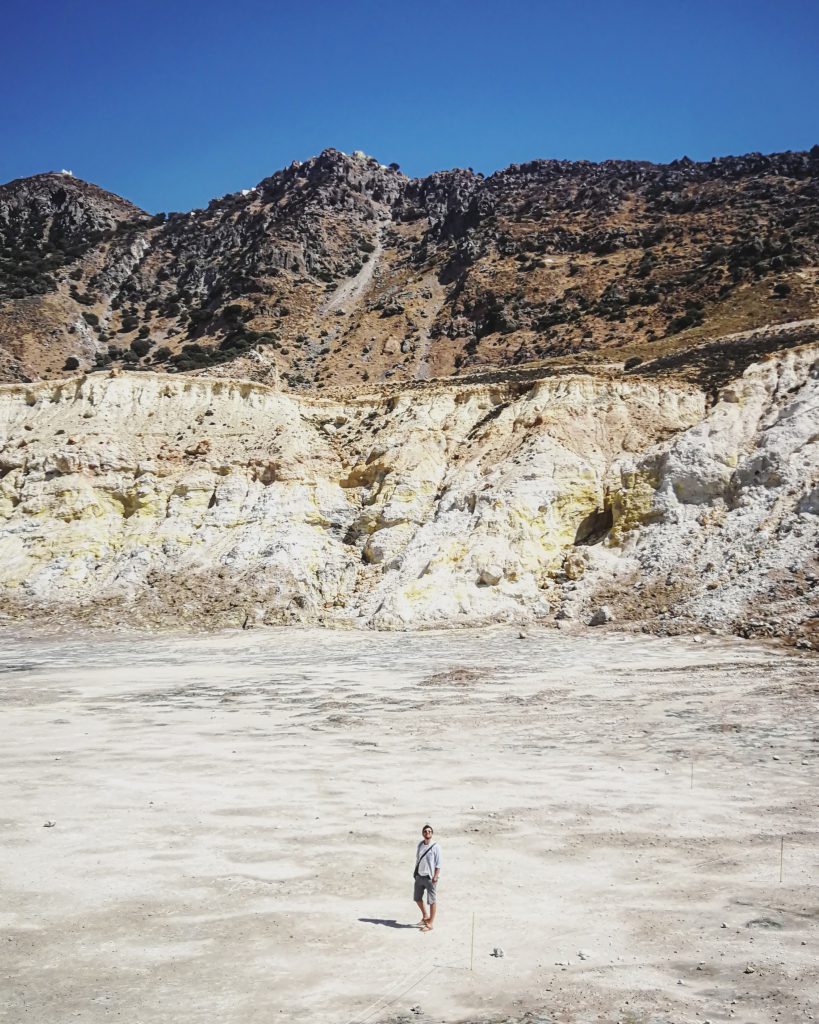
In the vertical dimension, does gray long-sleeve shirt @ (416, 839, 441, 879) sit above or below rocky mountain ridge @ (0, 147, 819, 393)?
below

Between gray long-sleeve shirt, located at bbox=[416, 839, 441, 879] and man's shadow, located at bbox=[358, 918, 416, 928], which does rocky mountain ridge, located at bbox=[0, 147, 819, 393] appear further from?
man's shadow, located at bbox=[358, 918, 416, 928]

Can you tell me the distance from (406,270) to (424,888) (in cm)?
8388

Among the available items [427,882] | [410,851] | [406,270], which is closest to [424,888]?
[427,882]

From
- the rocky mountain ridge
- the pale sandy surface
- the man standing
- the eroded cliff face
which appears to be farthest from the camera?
the rocky mountain ridge

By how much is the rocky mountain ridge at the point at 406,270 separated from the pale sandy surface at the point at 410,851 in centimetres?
3114

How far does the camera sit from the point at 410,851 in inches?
381

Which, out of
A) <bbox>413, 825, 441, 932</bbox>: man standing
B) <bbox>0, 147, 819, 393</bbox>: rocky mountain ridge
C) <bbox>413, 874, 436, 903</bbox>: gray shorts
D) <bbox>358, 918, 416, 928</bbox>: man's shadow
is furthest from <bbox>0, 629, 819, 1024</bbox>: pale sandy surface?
<bbox>0, 147, 819, 393</bbox>: rocky mountain ridge

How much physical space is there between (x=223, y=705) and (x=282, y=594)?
1304 cm

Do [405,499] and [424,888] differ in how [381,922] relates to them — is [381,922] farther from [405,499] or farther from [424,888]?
[405,499]

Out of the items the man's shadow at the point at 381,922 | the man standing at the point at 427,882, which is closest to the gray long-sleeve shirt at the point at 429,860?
the man standing at the point at 427,882

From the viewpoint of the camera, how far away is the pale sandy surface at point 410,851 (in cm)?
667

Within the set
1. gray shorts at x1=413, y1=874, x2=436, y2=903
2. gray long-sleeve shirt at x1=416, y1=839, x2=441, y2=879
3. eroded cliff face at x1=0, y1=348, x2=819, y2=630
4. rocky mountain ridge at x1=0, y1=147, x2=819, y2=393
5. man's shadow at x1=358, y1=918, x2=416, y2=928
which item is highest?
rocky mountain ridge at x1=0, y1=147, x2=819, y2=393

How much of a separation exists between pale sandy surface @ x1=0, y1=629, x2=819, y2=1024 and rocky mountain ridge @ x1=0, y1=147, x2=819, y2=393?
31.1 m

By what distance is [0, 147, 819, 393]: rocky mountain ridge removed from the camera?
6084 centimetres
